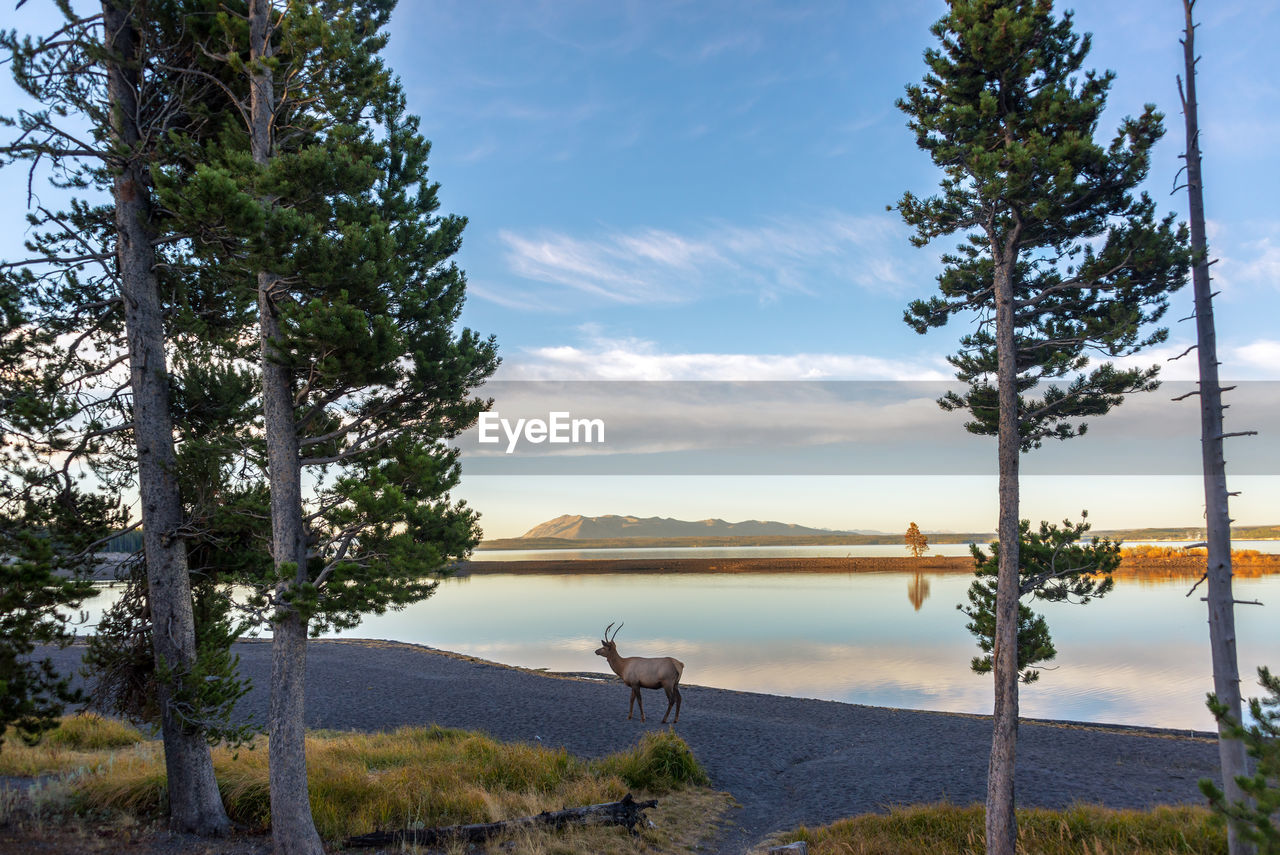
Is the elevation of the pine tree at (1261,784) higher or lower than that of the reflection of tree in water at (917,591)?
higher

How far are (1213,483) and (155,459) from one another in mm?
12565

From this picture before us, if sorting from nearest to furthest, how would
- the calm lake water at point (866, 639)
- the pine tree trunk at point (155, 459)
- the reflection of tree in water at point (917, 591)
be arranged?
the pine tree trunk at point (155, 459) < the calm lake water at point (866, 639) < the reflection of tree in water at point (917, 591)

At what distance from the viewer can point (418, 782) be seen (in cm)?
1051

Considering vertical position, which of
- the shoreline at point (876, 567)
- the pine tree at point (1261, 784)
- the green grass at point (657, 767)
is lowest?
the shoreline at point (876, 567)

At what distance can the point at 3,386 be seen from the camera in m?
8.87

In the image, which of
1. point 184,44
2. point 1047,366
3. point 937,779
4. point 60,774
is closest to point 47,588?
point 60,774

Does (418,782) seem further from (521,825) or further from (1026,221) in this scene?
(1026,221)

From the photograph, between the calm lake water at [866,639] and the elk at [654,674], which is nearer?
the elk at [654,674]

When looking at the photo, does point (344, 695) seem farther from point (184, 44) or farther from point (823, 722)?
point (184, 44)

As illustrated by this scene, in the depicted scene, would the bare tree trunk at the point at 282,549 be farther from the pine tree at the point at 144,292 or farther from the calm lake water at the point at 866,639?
the calm lake water at the point at 866,639

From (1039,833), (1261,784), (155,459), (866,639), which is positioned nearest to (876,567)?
(866,639)

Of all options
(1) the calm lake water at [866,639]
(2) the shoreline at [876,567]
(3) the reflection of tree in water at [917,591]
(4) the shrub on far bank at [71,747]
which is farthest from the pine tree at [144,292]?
(2) the shoreline at [876,567]

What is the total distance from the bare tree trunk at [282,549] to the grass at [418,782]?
1.28 m

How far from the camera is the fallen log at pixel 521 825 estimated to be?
884cm
